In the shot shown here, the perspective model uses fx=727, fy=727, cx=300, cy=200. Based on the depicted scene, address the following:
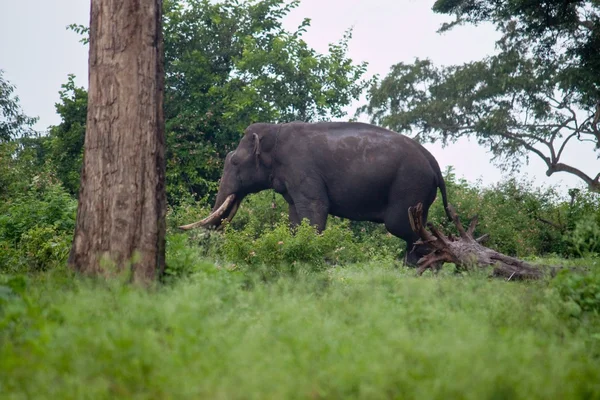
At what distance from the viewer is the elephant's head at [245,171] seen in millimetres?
12797

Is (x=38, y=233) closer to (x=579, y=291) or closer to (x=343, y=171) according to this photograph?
(x=343, y=171)

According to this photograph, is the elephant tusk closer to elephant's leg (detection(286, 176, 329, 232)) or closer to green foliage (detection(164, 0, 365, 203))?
elephant's leg (detection(286, 176, 329, 232))

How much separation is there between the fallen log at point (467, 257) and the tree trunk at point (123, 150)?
386 cm

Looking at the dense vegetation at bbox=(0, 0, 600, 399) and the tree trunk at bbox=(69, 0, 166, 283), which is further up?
the tree trunk at bbox=(69, 0, 166, 283)

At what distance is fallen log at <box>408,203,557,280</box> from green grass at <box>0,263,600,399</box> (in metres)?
3.21

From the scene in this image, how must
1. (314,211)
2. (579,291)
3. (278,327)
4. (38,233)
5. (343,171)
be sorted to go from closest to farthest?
(278,327) → (579,291) → (38,233) → (314,211) → (343,171)

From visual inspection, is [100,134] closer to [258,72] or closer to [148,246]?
[148,246]

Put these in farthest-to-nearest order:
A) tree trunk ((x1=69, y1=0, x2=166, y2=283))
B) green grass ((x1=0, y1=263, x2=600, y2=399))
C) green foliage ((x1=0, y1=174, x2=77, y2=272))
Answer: green foliage ((x1=0, y1=174, x2=77, y2=272))
tree trunk ((x1=69, y1=0, x2=166, y2=283))
green grass ((x1=0, y1=263, x2=600, y2=399))

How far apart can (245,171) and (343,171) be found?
1840mm

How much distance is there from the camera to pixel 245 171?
13.0 m

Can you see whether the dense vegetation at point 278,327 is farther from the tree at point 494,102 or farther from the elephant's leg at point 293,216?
the tree at point 494,102

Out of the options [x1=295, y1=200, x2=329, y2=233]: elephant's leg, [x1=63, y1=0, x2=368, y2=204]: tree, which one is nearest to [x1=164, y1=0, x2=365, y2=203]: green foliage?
[x1=63, y1=0, x2=368, y2=204]: tree

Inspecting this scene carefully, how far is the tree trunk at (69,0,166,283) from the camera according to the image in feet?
21.1

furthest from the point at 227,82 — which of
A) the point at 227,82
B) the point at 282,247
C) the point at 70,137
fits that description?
the point at 282,247
